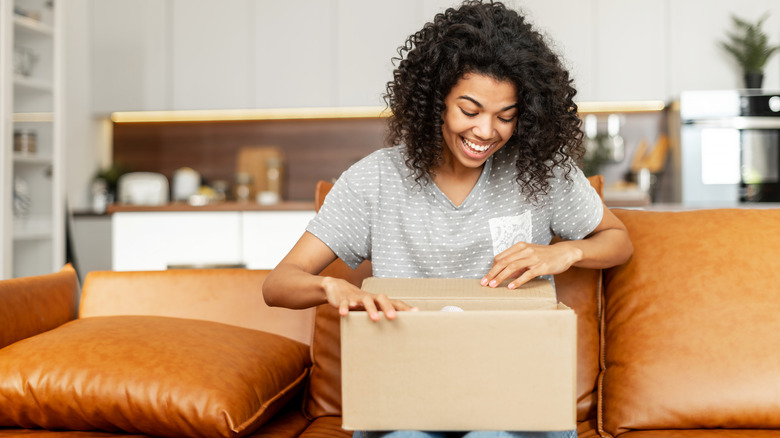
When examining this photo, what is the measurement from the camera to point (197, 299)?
1655 mm

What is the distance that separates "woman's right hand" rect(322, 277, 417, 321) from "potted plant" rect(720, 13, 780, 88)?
11.7 ft

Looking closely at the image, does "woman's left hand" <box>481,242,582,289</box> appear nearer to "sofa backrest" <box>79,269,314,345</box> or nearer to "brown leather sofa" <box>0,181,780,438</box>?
"brown leather sofa" <box>0,181,780,438</box>

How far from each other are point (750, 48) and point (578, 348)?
3.13 m

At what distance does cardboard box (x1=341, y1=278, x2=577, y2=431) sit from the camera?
94 centimetres

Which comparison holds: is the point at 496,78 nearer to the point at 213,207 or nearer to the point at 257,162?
the point at 213,207

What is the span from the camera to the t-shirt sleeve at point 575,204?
4.66ft

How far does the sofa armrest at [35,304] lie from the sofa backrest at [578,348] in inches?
23.6

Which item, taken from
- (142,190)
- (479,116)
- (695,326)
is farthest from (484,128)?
(142,190)

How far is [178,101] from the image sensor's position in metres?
4.48

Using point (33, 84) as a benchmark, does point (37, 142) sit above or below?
below

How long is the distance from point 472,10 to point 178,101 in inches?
137

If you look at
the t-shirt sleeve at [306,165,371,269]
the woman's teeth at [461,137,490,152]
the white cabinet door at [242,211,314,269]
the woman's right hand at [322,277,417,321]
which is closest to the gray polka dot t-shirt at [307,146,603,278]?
the t-shirt sleeve at [306,165,371,269]


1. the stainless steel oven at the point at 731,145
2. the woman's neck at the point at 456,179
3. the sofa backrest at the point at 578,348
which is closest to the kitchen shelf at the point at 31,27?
the sofa backrest at the point at 578,348

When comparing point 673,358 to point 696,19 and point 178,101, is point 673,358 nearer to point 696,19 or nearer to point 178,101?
point 696,19
